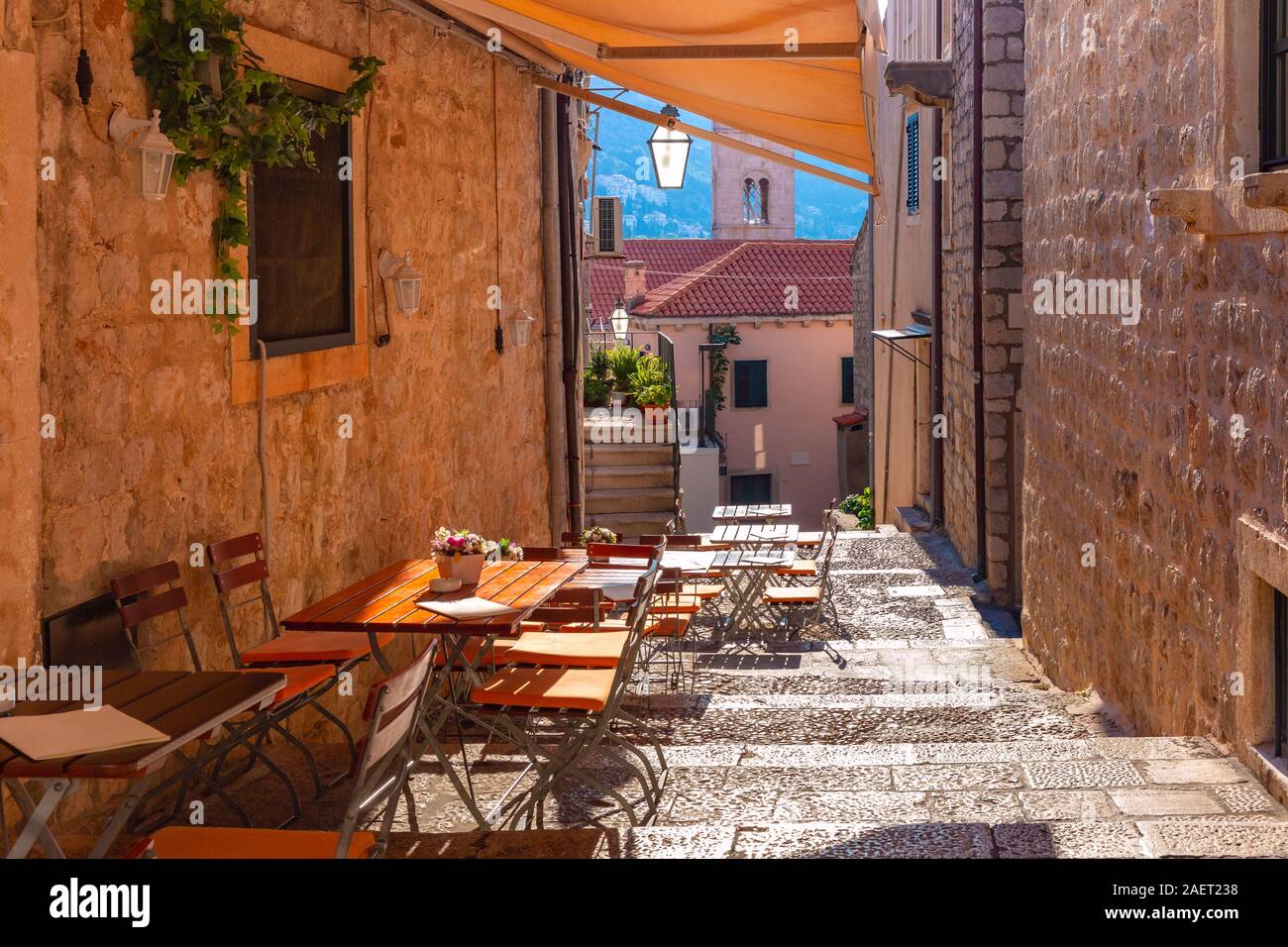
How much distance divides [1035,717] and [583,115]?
9430 mm

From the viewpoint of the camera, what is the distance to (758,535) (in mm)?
11031

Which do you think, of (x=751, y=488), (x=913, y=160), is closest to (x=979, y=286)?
(x=913, y=160)

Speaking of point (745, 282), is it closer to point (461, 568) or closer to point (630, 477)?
point (630, 477)

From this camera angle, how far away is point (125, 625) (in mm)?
4363

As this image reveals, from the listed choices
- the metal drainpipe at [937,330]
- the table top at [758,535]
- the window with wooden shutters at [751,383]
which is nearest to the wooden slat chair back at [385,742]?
the table top at [758,535]

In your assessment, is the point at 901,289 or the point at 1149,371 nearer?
the point at 1149,371

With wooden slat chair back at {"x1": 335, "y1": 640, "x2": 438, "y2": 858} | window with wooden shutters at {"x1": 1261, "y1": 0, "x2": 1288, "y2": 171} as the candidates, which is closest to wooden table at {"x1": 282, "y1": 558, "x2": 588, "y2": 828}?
wooden slat chair back at {"x1": 335, "y1": 640, "x2": 438, "y2": 858}

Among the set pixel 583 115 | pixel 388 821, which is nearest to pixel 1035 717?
pixel 388 821

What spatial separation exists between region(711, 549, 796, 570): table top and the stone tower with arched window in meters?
37.0

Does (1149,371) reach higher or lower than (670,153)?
lower

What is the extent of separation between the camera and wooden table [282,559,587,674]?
15.7 ft

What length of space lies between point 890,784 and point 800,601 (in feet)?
16.8

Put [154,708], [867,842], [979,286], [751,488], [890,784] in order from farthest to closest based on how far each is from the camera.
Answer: [751,488] < [979,286] < [890,784] < [867,842] < [154,708]
